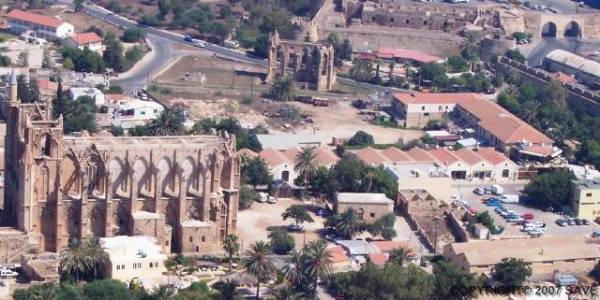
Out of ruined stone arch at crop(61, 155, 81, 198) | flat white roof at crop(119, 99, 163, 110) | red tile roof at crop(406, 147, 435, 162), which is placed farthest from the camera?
flat white roof at crop(119, 99, 163, 110)

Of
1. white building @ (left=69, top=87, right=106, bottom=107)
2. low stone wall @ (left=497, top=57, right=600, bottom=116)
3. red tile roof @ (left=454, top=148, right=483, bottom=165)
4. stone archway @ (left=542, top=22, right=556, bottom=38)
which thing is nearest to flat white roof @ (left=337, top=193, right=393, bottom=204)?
red tile roof @ (left=454, top=148, right=483, bottom=165)

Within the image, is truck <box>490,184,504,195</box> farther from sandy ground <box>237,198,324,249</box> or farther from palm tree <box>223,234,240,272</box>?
palm tree <box>223,234,240,272</box>

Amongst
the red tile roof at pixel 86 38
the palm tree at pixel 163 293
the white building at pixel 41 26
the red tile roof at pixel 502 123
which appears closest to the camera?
the palm tree at pixel 163 293

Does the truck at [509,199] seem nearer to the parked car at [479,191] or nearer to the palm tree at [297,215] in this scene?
the parked car at [479,191]

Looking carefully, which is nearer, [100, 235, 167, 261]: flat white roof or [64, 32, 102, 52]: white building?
[100, 235, 167, 261]: flat white roof

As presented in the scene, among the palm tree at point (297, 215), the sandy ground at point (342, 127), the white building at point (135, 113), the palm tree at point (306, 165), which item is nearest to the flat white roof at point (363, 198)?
the palm tree at point (297, 215)

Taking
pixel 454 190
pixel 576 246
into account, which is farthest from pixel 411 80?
pixel 576 246

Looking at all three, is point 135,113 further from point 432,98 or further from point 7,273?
point 7,273
